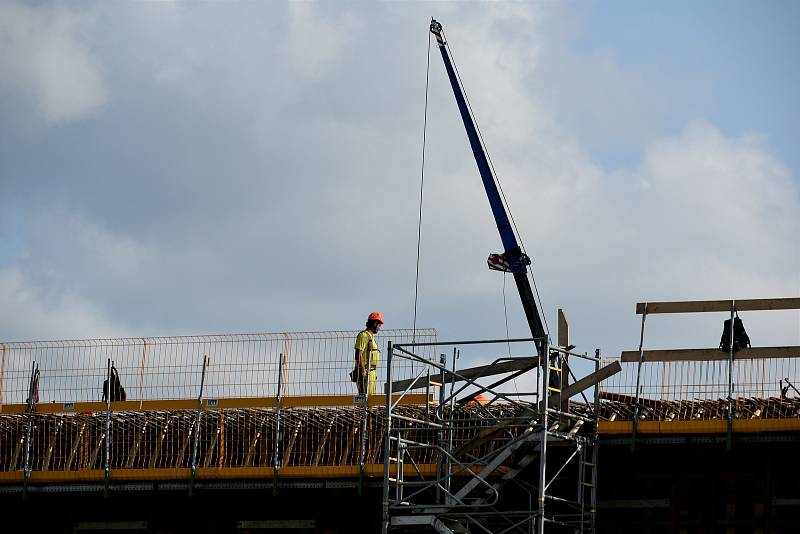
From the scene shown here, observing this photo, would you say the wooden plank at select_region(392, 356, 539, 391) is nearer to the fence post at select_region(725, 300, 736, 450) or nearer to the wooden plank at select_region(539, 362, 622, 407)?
the wooden plank at select_region(539, 362, 622, 407)

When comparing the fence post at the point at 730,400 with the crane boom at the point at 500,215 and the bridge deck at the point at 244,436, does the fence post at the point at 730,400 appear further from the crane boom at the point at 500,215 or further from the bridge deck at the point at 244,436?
the crane boom at the point at 500,215

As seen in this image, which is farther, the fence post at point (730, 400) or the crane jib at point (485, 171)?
the crane jib at point (485, 171)

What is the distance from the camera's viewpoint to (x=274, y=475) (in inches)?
1417

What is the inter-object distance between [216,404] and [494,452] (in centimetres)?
722

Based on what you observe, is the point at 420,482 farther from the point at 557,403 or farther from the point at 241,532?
the point at 241,532

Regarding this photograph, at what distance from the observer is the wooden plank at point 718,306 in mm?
33531

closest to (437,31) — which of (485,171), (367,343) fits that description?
(485,171)

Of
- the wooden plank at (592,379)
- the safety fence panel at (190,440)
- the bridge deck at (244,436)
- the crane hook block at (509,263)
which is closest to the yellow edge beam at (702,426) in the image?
the bridge deck at (244,436)

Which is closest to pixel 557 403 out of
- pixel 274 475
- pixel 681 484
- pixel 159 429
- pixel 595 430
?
pixel 595 430

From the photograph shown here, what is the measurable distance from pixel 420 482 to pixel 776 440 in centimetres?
701

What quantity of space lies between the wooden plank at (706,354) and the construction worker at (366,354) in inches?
228

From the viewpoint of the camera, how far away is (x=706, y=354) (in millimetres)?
33500

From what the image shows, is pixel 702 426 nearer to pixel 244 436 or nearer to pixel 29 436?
pixel 244 436

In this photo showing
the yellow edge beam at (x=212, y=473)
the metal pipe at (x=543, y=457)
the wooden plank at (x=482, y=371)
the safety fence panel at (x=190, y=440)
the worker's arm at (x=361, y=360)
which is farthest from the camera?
→ the worker's arm at (x=361, y=360)
